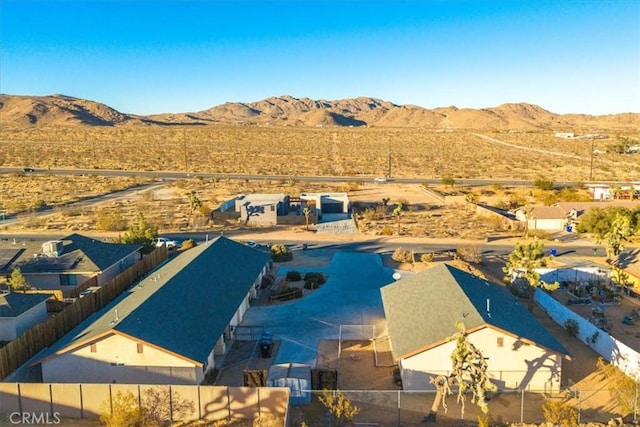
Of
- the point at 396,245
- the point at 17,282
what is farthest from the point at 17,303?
the point at 396,245

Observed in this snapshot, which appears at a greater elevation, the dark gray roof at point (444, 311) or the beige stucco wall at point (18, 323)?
the dark gray roof at point (444, 311)

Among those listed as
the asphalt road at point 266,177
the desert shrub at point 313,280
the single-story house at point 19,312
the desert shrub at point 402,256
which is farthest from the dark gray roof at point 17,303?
the asphalt road at point 266,177

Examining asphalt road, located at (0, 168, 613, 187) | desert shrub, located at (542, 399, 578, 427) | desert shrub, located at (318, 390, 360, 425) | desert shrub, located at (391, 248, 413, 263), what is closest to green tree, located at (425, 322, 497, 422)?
desert shrub, located at (542, 399, 578, 427)

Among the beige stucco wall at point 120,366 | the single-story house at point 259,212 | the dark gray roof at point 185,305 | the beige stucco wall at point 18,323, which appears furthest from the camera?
the single-story house at point 259,212

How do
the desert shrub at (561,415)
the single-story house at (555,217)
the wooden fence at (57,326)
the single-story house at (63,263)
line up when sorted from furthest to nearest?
the single-story house at (555,217) → the single-story house at (63,263) → the wooden fence at (57,326) → the desert shrub at (561,415)

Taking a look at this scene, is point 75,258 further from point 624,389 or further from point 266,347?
point 624,389

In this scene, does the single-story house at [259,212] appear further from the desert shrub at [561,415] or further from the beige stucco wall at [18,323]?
the desert shrub at [561,415]

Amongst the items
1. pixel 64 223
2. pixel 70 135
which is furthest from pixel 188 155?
pixel 64 223
